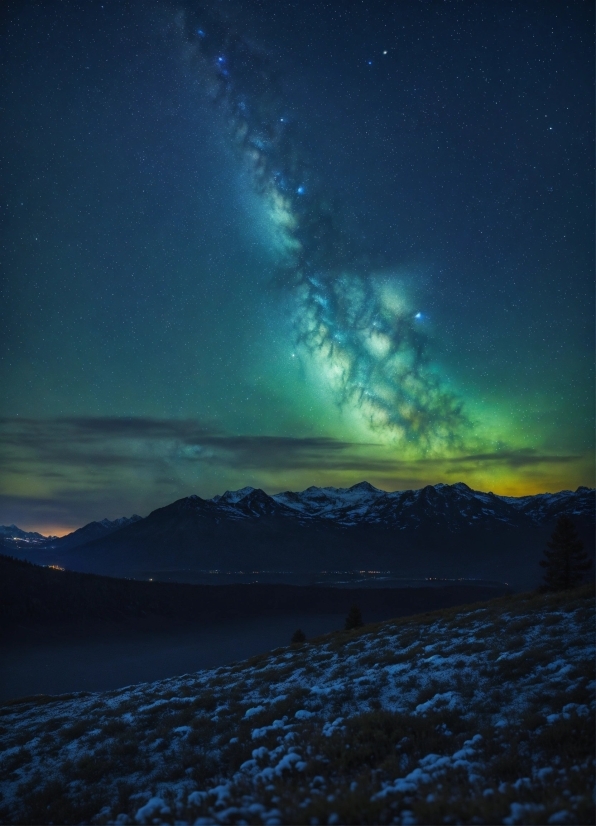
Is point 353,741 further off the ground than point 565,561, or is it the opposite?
point 353,741

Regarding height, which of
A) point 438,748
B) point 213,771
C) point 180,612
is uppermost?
point 438,748

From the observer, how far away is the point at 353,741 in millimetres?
9648

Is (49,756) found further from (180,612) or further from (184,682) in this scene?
(180,612)

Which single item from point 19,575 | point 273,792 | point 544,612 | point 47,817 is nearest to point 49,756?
point 47,817

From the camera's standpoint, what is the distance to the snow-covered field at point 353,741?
7.07m

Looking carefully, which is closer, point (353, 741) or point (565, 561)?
point (353, 741)

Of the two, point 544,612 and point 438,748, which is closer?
point 438,748

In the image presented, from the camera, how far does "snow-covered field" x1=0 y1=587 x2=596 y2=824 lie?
7066 mm

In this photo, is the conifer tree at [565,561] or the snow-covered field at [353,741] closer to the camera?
the snow-covered field at [353,741]

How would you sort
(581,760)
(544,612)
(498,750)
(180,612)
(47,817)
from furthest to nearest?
(180,612) < (544,612) < (47,817) < (498,750) < (581,760)

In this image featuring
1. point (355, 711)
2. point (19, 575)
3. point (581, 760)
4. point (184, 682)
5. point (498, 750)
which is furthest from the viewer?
point (19, 575)

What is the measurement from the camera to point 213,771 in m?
10.2

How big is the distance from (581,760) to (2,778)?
593 inches

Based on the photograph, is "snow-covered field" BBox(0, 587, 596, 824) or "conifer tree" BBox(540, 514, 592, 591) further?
"conifer tree" BBox(540, 514, 592, 591)
